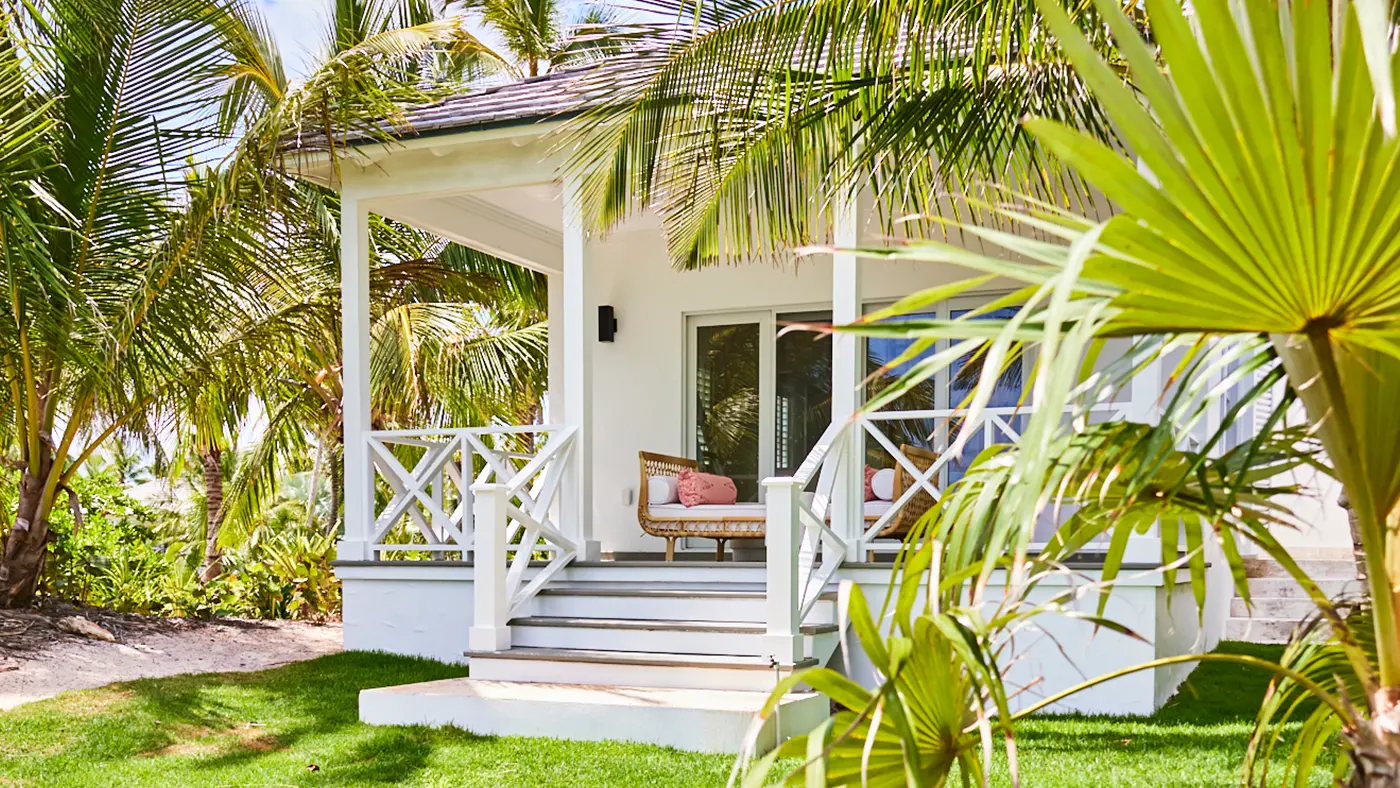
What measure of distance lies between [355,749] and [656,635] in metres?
1.80

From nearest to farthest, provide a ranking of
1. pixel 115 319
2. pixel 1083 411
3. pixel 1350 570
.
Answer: pixel 1083 411
pixel 115 319
pixel 1350 570

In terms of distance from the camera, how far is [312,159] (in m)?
8.46

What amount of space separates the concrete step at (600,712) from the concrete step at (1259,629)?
406 cm

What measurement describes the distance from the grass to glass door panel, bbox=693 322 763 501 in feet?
12.5

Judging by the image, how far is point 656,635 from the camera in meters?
7.11

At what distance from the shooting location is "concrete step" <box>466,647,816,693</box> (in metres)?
6.53

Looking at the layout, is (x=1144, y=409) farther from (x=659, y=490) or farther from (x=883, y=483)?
(x=659, y=490)

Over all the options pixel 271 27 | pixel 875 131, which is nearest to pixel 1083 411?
pixel 875 131

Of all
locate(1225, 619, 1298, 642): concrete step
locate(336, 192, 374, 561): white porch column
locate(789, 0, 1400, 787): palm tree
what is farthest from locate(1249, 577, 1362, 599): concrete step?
locate(789, 0, 1400, 787): palm tree

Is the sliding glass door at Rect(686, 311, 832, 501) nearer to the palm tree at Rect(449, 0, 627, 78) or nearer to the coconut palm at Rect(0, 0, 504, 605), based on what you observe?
the coconut palm at Rect(0, 0, 504, 605)

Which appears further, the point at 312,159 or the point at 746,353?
the point at 746,353

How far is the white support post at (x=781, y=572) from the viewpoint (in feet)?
21.3

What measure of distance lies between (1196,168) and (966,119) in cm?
318

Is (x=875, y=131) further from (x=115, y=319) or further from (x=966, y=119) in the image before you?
(x=115, y=319)
